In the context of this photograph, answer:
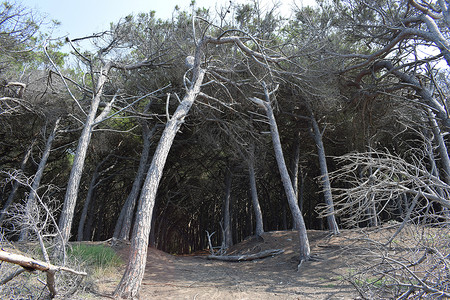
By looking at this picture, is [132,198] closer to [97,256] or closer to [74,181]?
[74,181]

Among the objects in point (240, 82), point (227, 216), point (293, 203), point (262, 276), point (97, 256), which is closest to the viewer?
point (97, 256)

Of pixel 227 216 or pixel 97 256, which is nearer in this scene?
pixel 97 256

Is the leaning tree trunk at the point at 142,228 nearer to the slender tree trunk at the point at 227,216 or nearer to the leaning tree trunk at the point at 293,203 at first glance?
the leaning tree trunk at the point at 293,203

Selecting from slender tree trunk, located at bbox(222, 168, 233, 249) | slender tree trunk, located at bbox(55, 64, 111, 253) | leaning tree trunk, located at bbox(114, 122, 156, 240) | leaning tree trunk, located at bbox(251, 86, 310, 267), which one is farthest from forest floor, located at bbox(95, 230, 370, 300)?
slender tree trunk, located at bbox(222, 168, 233, 249)

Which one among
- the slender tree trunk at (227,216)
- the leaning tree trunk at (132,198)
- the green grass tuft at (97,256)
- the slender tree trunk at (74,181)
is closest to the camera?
the green grass tuft at (97,256)

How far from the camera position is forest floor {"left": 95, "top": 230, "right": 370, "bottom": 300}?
5.47 meters

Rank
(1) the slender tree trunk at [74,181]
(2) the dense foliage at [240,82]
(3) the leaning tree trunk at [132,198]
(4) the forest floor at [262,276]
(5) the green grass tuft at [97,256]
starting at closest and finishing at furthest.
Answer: (4) the forest floor at [262,276], (5) the green grass tuft at [97,256], (1) the slender tree trunk at [74,181], (2) the dense foliage at [240,82], (3) the leaning tree trunk at [132,198]

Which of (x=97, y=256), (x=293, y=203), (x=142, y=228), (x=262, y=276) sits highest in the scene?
(x=293, y=203)

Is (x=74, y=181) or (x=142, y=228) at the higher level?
(x=74, y=181)

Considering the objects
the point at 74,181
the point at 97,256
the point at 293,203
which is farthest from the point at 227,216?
the point at 74,181

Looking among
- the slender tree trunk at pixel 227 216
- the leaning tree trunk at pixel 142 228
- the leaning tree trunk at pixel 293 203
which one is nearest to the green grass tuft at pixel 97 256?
the leaning tree trunk at pixel 142 228

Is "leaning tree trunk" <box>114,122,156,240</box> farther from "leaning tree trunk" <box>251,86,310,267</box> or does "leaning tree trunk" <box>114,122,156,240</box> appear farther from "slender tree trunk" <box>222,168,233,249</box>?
"leaning tree trunk" <box>251,86,310,267</box>

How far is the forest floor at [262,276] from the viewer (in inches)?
215

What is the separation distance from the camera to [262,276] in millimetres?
7188
